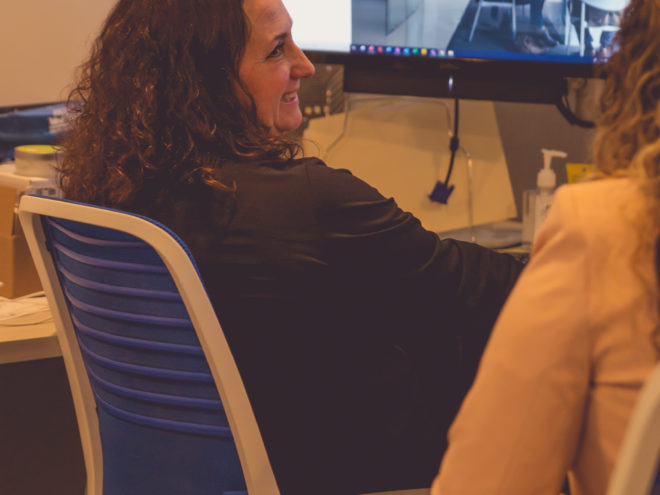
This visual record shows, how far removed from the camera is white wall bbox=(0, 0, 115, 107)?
202 cm

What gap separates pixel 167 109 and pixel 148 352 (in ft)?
1.16

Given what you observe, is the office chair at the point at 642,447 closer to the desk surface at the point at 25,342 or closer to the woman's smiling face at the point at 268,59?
the woman's smiling face at the point at 268,59

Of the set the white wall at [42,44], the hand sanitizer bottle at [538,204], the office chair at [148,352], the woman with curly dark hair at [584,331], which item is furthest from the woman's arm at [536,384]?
the white wall at [42,44]

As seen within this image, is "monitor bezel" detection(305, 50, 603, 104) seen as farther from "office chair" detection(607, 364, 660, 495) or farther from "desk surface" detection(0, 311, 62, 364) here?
"office chair" detection(607, 364, 660, 495)

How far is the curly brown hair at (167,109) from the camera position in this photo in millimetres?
1051

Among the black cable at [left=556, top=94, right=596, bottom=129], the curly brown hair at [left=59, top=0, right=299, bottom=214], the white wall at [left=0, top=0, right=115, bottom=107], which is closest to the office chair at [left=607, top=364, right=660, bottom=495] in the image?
the curly brown hair at [left=59, top=0, right=299, bottom=214]

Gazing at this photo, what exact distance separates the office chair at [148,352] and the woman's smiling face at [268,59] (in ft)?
1.21

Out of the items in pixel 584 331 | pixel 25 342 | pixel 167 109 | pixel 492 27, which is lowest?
pixel 25 342

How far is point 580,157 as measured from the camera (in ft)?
6.13

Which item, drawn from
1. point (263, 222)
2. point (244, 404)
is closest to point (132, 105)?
point (263, 222)

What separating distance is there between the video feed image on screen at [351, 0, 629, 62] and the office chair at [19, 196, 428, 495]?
36.2 inches

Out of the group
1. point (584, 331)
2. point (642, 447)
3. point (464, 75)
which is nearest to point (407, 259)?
point (584, 331)

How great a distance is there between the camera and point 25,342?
3.90ft

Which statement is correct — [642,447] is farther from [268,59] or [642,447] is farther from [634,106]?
[268,59]
